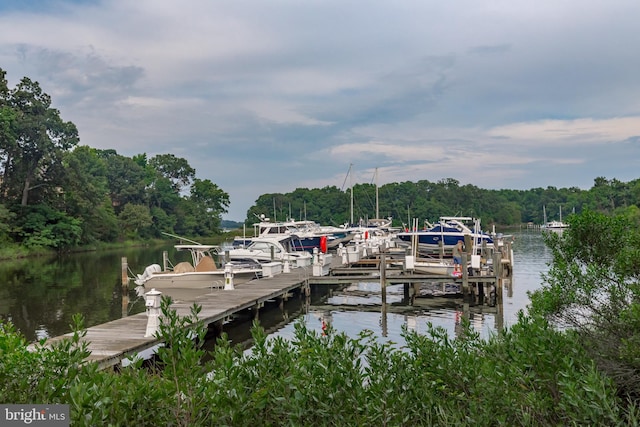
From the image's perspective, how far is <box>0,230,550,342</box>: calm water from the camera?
1964 centimetres

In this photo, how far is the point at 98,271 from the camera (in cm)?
3916

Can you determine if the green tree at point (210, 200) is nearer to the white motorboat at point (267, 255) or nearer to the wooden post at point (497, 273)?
the white motorboat at point (267, 255)

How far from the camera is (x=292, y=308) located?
23625mm

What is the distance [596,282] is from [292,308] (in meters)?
18.2

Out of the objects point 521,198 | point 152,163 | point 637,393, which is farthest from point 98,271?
point 521,198

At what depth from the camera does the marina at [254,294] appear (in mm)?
12664

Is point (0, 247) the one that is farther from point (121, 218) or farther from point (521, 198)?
point (521, 198)

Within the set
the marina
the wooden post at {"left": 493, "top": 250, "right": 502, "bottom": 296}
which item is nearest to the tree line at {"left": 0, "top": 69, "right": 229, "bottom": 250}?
the marina

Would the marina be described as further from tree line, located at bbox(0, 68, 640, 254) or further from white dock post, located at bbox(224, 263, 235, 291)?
tree line, located at bbox(0, 68, 640, 254)

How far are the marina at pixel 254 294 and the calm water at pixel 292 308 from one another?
0.69 meters

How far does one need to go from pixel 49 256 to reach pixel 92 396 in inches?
2089

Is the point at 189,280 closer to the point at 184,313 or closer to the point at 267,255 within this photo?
the point at 267,255

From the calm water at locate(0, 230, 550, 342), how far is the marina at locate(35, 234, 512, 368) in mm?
688

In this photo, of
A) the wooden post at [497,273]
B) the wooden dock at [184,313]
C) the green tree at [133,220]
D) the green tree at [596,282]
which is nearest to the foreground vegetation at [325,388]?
the green tree at [596,282]
